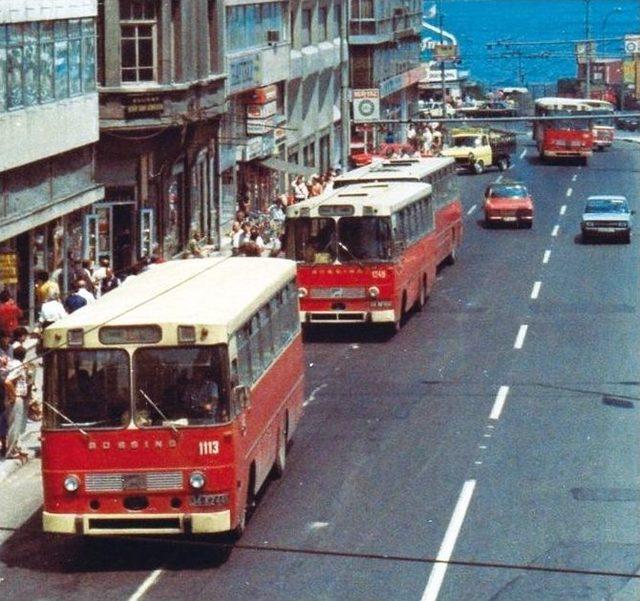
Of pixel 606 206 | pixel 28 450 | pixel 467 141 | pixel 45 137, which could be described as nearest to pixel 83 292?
pixel 45 137

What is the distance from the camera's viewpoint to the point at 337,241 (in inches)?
1417

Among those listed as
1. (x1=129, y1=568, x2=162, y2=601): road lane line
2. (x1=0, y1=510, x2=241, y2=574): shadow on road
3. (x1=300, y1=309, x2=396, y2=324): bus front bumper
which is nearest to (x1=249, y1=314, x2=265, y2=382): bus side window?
(x1=0, y1=510, x2=241, y2=574): shadow on road

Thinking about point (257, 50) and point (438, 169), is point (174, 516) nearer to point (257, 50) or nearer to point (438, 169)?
point (438, 169)

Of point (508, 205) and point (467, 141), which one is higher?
point (467, 141)

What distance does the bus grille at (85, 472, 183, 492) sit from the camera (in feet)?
64.1

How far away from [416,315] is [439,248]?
19.6 feet

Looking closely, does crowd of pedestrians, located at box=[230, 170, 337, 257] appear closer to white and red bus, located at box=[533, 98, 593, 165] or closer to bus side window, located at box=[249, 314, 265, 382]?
white and red bus, located at box=[533, 98, 593, 165]

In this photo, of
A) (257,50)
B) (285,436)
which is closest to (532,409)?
(285,436)

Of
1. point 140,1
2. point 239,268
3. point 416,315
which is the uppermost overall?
point 140,1

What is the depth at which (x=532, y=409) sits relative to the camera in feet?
94.8

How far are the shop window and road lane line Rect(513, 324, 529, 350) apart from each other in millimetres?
12612

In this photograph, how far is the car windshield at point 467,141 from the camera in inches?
3295

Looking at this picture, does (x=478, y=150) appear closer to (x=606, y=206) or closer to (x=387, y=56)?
(x=387, y=56)

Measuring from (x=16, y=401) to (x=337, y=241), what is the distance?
12.1 m
